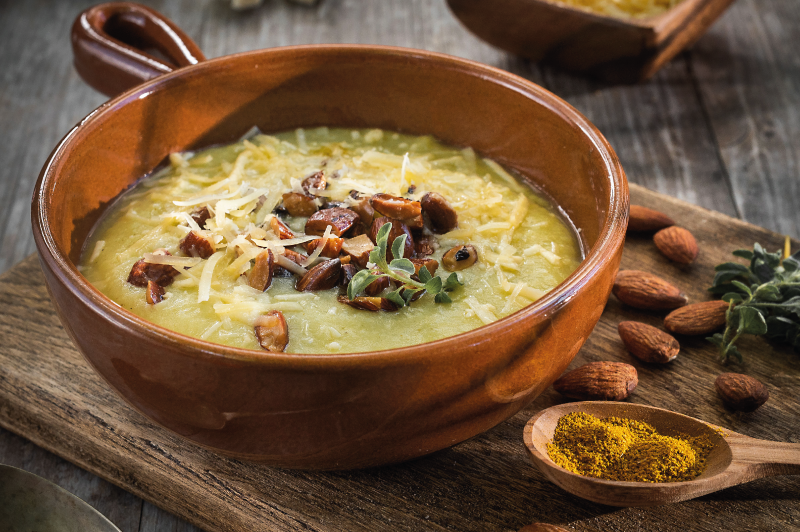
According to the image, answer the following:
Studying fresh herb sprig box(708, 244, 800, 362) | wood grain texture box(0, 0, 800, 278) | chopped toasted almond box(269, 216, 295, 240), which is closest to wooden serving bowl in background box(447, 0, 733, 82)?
wood grain texture box(0, 0, 800, 278)

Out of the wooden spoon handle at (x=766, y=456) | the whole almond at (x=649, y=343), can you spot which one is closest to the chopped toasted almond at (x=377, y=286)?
the whole almond at (x=649, y=343)

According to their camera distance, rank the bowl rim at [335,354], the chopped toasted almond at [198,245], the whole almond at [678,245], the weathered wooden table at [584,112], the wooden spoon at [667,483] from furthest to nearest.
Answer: the whole almond at [678,245] → the chopped toasted almond at [198,245] → the weathered wooden table at [584,112] → the wooden spoon at [667,483] → the bowl rim at [335,354]

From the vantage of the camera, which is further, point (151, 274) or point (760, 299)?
point (760, 299)

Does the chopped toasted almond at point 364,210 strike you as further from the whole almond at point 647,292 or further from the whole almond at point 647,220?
the whole almond at point 647,220

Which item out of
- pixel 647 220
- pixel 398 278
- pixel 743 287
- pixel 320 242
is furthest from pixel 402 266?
pixel 647 220

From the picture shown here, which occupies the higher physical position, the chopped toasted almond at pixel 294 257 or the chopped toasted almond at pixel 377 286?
the chopped toasted almond at pixel 377 286

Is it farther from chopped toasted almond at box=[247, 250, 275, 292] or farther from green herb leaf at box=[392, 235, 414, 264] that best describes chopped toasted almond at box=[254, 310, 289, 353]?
green herb leaf at box=[392, 235, 414, 264]

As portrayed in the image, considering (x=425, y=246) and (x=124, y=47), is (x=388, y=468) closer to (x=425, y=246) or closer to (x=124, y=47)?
(x=425, y=246)
